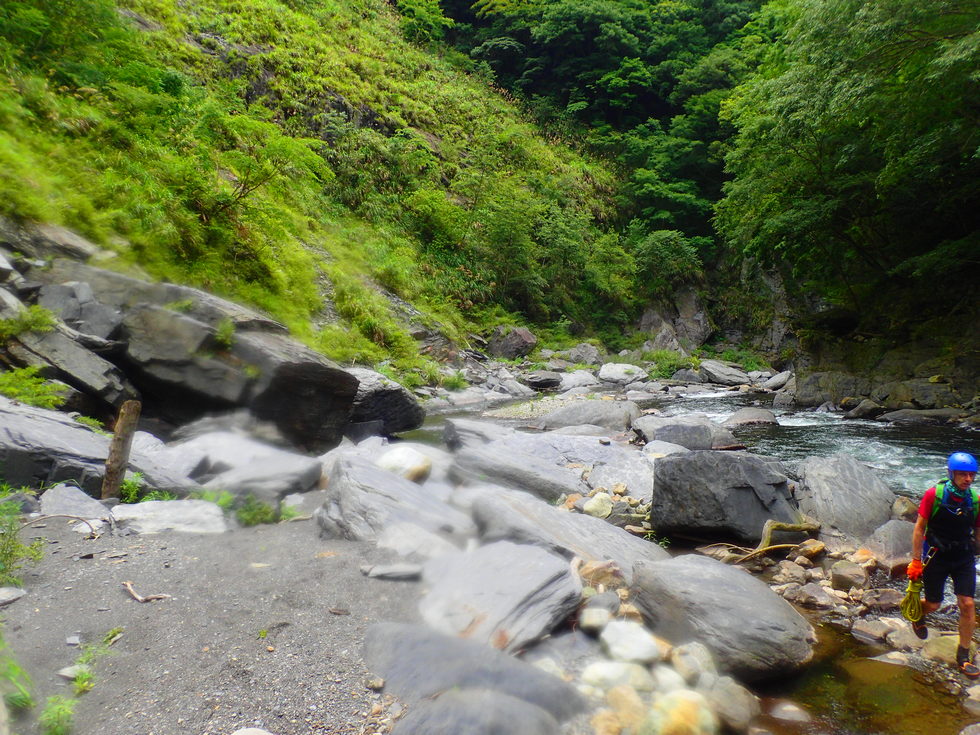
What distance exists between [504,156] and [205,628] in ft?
96.0

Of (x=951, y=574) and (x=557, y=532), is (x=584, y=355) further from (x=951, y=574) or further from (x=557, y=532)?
(x=951, y=574)

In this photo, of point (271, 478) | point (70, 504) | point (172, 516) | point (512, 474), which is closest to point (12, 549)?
point (70, 504)

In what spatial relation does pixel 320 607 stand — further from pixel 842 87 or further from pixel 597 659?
pixel 842 87

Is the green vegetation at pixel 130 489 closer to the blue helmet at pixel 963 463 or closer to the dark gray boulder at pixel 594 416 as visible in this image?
the blue helmet at pixel 963 463

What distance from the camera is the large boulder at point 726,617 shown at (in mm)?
3359

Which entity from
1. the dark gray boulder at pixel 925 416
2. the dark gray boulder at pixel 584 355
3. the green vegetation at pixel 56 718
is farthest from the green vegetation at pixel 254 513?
the dark gray boulder at pixel 584 355

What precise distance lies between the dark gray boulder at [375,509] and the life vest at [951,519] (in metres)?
3.40

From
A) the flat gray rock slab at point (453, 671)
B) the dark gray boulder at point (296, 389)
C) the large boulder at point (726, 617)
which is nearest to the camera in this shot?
the flat gray rock slab at point (453, 671)

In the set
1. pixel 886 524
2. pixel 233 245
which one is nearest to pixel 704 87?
pixel 233 245

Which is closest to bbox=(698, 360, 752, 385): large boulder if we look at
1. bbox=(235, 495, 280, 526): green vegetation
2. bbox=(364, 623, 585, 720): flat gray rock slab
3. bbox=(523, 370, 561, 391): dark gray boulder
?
bbox=(523, 370, 561, 391): dark gray boulder

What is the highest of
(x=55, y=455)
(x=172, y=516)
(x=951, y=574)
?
(x=951, y=574)

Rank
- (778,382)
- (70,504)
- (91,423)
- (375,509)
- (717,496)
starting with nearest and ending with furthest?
(70,504)
(375,509)
(717,496)
(91,423)
(778,382)

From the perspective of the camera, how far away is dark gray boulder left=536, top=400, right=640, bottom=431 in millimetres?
11070

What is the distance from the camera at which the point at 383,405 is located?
9484 millimetres
